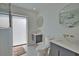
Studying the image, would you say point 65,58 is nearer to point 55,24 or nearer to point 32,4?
point 55,24

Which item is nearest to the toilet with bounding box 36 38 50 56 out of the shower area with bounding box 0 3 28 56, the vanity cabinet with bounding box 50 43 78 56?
the vanity cabinet with bounding box 50 43 78 56

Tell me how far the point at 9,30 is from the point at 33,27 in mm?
302

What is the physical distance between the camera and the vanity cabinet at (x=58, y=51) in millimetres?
1356

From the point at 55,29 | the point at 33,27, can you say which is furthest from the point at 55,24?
the point at 33,27

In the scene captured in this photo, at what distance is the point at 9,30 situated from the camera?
141cm

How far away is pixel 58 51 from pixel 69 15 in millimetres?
460

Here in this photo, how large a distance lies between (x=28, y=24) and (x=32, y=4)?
0.84 feet

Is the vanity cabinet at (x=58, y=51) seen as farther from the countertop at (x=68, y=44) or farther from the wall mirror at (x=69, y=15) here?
the wall mirror at (x=69, y=15)

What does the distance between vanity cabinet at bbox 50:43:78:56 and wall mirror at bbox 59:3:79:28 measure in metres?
0.29

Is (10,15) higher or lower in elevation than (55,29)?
higher

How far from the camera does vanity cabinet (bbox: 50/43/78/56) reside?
1356mm

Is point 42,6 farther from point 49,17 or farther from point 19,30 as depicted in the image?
point 19,30

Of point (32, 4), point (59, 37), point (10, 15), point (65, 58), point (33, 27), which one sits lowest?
point (65, 58)

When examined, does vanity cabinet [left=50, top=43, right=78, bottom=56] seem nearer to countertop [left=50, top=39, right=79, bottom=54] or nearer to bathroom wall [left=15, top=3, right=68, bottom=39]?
countertop [left=50, top=39, right=79, bottom=54]
